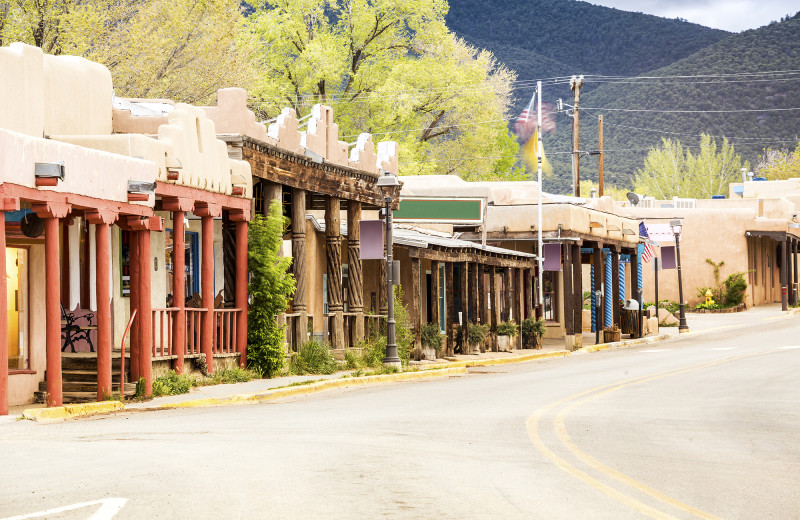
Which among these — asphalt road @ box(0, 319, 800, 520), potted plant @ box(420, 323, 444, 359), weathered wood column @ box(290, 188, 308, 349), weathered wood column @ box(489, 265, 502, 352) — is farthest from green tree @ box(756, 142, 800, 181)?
asphalt road @ box(0, 319, 800, 520)

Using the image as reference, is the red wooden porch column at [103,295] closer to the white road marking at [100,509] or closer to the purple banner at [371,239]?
the white road marking at [100,509]

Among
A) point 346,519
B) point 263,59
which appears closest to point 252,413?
point 346,519

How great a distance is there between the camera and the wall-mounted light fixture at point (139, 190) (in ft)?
61.4

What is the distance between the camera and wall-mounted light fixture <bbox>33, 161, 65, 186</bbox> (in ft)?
53.9

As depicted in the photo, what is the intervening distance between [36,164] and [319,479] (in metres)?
8.13

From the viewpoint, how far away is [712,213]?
6334cm

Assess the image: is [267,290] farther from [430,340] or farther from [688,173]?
[688,173]

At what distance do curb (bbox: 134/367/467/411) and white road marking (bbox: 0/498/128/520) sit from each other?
29.5ft

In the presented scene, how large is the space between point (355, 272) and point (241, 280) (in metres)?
5.83

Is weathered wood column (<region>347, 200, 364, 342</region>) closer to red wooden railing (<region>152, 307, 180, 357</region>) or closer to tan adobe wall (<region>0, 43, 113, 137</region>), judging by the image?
red wooden railing (<region>152, 307, 180, 357</region>)

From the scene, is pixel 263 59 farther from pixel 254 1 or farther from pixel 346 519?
pixel 346 519

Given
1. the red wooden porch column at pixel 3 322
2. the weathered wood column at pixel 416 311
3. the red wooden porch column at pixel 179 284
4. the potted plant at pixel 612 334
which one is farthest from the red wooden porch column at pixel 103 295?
the potted plant at pixel 612 334

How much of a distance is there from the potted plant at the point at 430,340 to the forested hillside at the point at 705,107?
98.9m

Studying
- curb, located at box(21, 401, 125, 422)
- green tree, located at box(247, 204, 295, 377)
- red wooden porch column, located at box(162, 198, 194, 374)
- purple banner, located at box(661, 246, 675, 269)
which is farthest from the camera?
purple banner, located at box(661, 246, 675, 269)
